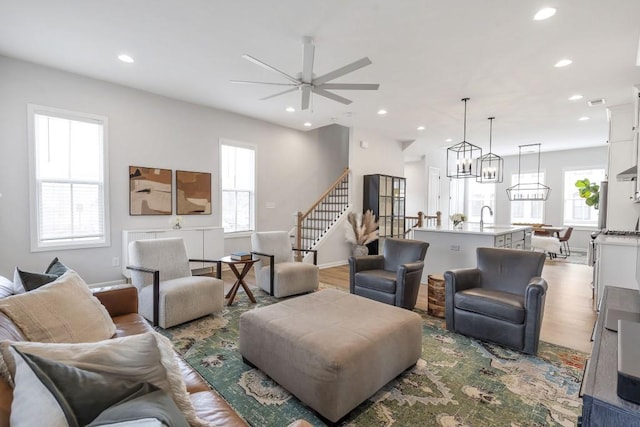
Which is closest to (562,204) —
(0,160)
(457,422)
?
(457,422)

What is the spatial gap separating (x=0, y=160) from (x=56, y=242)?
1.14 m

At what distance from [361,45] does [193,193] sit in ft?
11.9

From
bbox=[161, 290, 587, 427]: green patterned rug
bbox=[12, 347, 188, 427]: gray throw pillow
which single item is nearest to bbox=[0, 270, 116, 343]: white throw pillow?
bbox=[12, 347, 188, 427]: gray throw pillow

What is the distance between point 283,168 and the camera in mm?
6672

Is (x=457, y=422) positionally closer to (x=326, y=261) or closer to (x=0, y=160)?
(x=326, y=261)

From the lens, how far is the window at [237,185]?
19.1ft

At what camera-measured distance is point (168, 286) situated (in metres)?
3.10

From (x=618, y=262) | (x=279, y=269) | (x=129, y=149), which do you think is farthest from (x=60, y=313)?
(x=618, y=262)

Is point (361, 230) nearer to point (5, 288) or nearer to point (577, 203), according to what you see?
point (5, 288)

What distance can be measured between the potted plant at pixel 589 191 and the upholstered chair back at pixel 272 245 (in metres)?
8.52

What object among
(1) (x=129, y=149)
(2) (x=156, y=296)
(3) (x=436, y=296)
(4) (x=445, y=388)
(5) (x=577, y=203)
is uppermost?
(1) (x=129, y=149)

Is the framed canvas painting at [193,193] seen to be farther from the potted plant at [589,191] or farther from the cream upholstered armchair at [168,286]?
the potted plant at [589,191]

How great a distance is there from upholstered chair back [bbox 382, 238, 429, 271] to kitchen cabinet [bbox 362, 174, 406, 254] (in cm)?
287

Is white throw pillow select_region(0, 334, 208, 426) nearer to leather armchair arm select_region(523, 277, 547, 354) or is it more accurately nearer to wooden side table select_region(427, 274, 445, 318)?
leather armchair arm select_region(523, 277, 547, 354)
